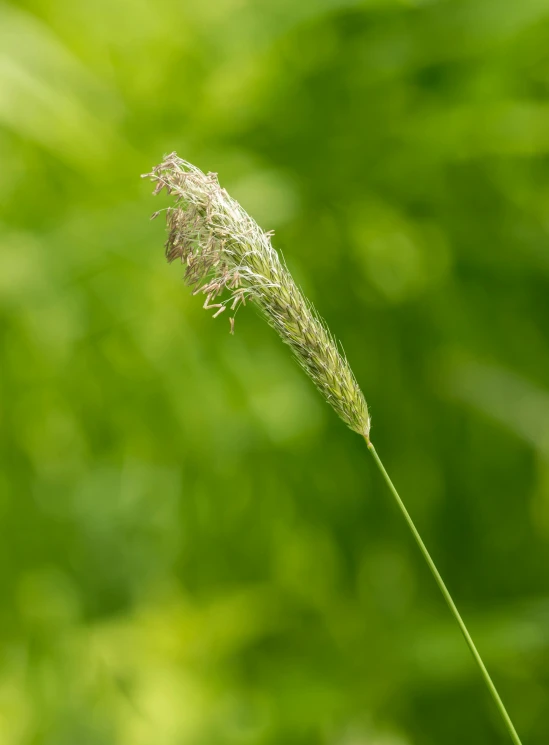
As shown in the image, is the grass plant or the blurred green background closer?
the grass plant

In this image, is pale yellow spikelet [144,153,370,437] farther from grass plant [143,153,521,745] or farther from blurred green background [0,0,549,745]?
blurred green background [0,0,549,745]

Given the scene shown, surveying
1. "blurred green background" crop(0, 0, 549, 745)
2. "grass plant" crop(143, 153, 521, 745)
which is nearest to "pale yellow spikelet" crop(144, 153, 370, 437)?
"grass plant" crop(143, 153, 521, 745)

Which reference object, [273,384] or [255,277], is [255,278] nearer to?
[255,277]

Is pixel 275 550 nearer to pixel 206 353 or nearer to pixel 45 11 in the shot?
pixel 206 353

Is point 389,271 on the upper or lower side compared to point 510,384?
upper

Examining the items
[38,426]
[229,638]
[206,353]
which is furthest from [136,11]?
[229,638]

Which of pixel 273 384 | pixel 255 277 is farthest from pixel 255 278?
pixel 273 384

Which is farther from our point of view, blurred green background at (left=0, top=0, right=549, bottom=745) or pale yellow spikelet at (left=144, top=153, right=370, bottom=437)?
blurred green background at (left=0, top=0, right=549, bottom=745)
